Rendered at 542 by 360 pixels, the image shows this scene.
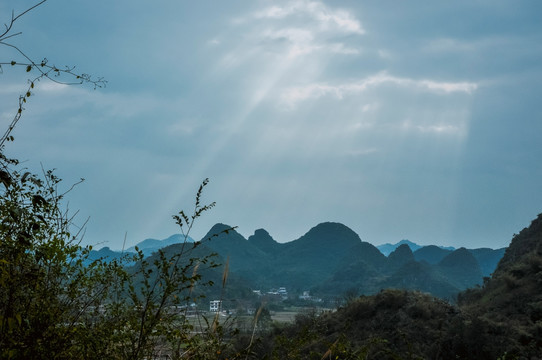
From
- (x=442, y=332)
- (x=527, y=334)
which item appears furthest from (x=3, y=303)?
(x=442, y=332)

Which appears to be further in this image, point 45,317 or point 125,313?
point 125,313

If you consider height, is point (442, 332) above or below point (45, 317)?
below

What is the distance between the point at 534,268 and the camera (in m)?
21.0

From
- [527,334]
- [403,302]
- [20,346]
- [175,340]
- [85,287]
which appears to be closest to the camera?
[20,346]

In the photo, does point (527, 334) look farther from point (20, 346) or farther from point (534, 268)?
point (20, 346)

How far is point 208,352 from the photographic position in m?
3.55

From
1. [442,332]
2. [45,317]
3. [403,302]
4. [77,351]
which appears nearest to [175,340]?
[77,351]

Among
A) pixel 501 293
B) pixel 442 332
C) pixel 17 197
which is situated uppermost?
pixel 17 197

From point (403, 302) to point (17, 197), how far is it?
22138mm

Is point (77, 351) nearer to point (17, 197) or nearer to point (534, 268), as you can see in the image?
point (17, 197)

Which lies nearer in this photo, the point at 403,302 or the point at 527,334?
the point at 527,334

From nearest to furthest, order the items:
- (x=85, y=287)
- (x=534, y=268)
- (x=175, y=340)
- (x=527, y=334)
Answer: (x=175, y=340) → (x=85, y=287) → (x=527, y=334) → (x=534, y=268)

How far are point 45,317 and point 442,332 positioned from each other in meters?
17.4

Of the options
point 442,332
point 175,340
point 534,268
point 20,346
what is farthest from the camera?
point 534,268
